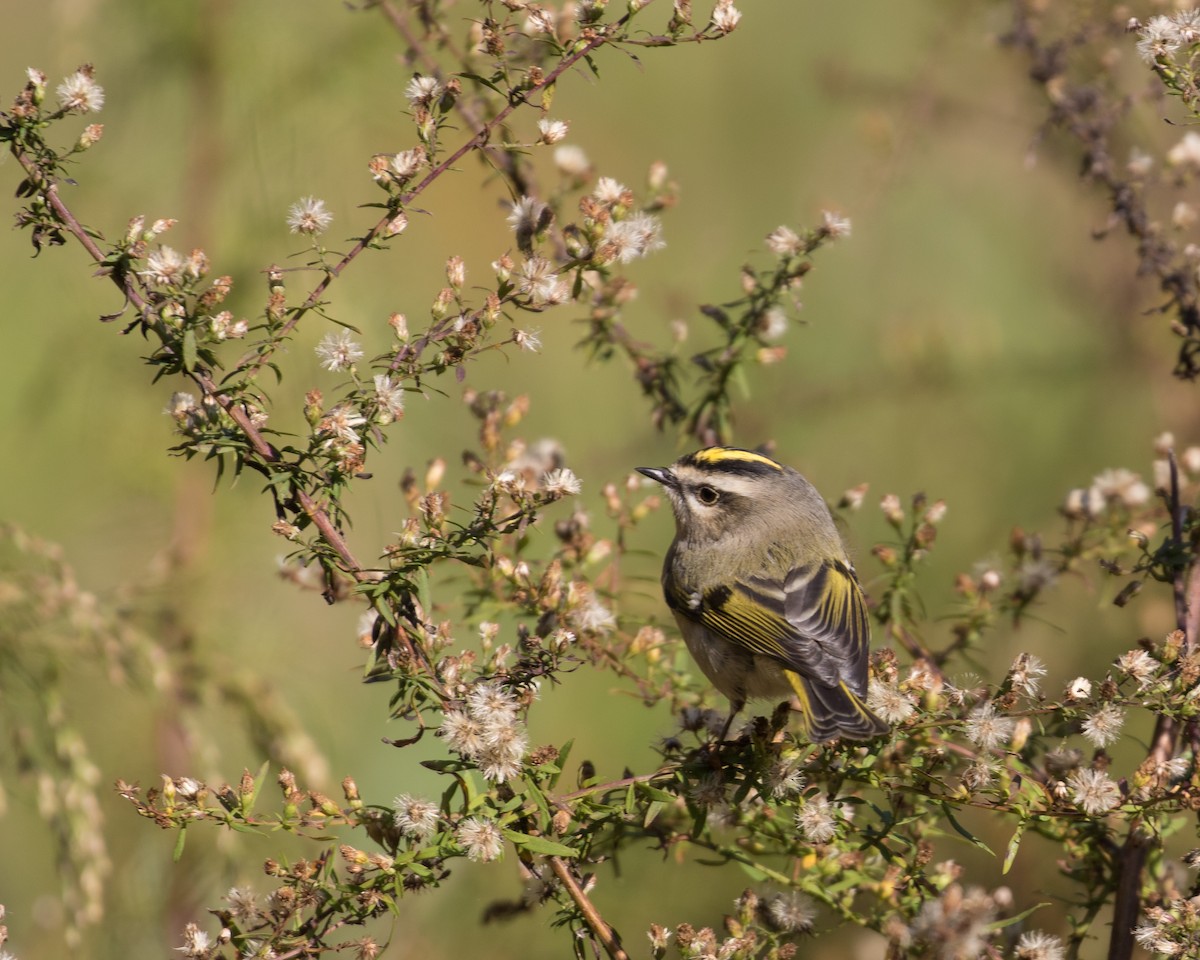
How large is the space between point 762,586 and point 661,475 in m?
0.33

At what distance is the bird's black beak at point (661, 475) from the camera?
9.16 ft

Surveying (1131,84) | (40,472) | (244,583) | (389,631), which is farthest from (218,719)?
(1131,84)

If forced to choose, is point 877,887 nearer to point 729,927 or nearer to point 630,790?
Answer: point 729,927

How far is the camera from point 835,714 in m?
2.04

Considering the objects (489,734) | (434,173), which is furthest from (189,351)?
(489,734)

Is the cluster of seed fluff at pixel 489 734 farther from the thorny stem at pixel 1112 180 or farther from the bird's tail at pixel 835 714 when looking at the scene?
the thorny stem at pixel 1112 180

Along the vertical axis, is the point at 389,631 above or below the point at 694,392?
below

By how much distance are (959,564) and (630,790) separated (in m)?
2.71

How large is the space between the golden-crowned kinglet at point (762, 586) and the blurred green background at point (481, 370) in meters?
0.28

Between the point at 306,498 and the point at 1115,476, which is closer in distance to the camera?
the point at 306,498

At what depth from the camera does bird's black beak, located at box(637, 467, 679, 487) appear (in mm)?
2791

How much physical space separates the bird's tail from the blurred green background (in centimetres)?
71

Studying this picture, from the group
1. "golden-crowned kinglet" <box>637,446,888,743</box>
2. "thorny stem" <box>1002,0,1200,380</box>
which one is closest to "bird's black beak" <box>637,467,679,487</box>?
"golden-crowned kinglet" <box>637,446,888,743</box>

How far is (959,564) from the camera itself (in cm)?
416
